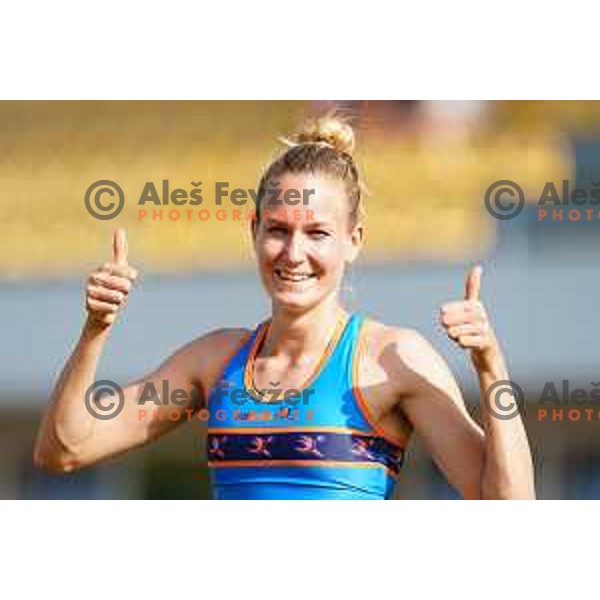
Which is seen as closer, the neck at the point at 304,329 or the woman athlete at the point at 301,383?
the woman athlete at the point at 301,383

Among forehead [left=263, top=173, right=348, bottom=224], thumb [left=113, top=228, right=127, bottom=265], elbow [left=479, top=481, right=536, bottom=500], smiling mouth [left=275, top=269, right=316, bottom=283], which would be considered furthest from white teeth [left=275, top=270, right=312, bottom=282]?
elbow [left=479, top=481, right=536, bottom=500]

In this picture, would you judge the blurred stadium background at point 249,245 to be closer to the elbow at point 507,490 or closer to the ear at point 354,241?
the ear at point 354,241

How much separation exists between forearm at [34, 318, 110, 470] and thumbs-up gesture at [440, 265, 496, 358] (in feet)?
2.11

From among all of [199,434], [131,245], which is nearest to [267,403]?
[131,245]

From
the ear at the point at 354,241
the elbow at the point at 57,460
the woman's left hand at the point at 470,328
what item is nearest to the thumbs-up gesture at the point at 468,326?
the woman's left hand at the point at 470,328

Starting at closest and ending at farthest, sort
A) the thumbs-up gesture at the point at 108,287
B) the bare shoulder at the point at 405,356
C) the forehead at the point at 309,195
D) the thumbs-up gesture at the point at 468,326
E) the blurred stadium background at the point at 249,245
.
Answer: the thumbs-up gesture at the point at 468,326
the thumbs-up gesture at the point at 108,287
the bare shoulder at the point at 405,356
the forehead at the point at 309,195
the blurred stadium background at the point at 249,245

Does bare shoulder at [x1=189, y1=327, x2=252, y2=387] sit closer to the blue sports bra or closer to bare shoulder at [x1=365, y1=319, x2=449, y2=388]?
the blue sports bra

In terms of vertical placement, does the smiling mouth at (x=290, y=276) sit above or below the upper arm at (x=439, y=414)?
above

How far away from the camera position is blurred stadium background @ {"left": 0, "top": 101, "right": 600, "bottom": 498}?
5.98 metres

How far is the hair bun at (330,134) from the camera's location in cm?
271

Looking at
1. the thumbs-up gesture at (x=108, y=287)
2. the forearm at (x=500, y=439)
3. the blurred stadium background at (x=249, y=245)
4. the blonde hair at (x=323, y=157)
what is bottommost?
the forearm at (x=500, y=439)

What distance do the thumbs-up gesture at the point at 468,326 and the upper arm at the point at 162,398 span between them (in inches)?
23.0

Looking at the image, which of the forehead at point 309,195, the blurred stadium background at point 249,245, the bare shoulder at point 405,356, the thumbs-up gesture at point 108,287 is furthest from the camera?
the blurred stadium background at point 249,245

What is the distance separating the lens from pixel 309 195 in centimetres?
267
